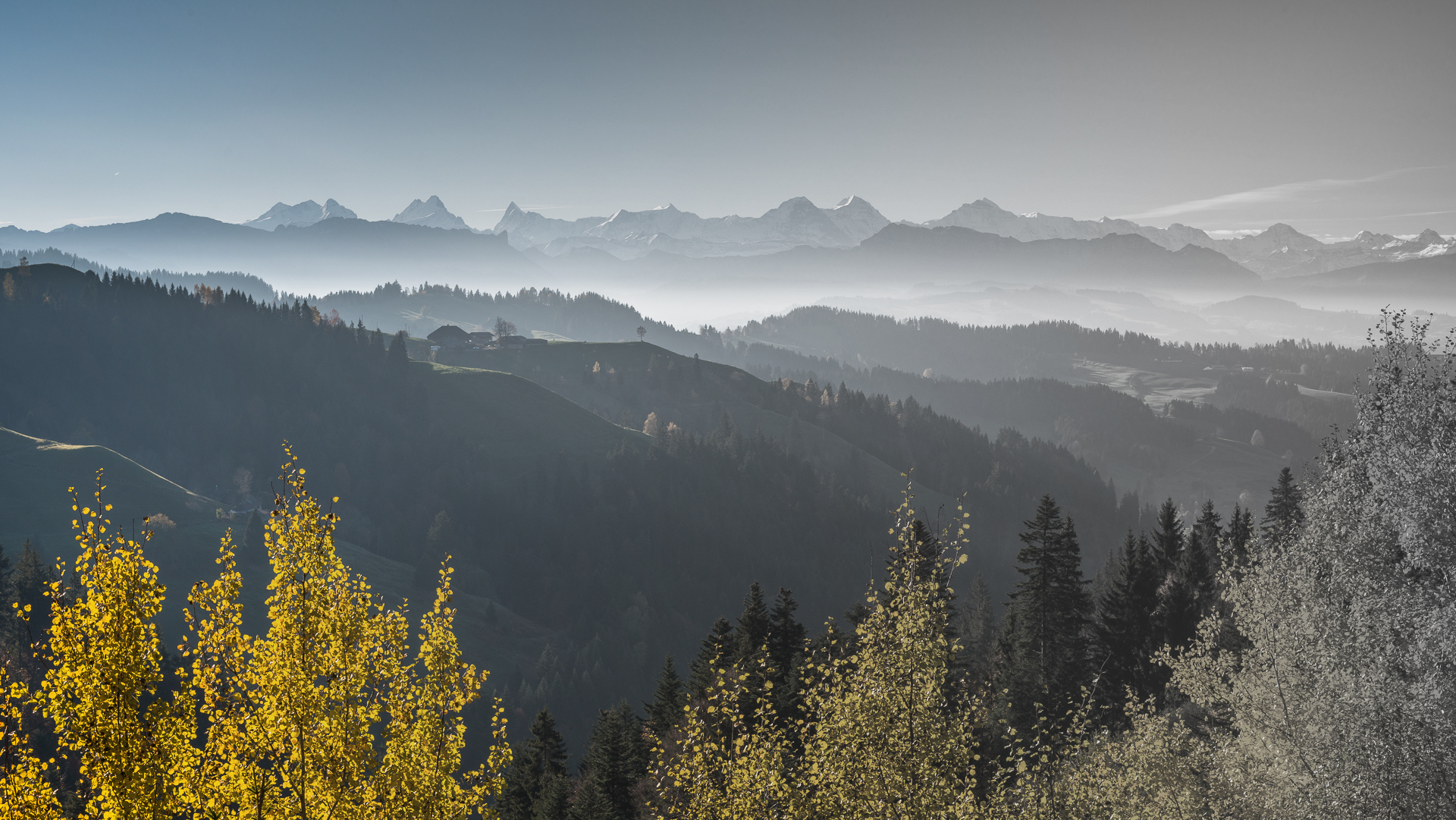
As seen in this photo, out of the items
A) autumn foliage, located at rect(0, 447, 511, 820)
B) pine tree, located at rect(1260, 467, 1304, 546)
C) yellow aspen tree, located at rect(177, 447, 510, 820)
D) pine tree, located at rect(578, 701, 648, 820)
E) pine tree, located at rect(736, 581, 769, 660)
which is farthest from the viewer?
pine tree, located at rect(1260, 467, 1304, 546)

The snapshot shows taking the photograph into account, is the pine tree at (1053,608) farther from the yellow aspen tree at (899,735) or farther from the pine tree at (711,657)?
the yellow aspen tree at (899,735)

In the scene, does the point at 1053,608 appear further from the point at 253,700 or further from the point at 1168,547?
the point at 253,700

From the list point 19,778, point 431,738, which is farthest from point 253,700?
point 19,778

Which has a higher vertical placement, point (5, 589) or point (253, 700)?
point (253, 700)

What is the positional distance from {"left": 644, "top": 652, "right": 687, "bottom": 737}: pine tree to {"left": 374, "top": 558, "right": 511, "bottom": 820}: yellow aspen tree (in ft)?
104

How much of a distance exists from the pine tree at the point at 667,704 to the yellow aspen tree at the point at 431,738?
31.6 meters

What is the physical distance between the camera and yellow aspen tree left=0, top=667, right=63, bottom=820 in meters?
11.3

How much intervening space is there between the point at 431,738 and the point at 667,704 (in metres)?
36.2

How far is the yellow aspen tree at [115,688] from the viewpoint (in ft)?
40.5

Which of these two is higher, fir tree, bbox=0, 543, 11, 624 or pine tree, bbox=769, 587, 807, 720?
pine tree, bbox=769, 587, 807, 720

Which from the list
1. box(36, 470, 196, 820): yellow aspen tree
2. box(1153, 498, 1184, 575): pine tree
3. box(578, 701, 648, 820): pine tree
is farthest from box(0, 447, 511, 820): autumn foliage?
box(1153, 498, 1184, 575): pine tree

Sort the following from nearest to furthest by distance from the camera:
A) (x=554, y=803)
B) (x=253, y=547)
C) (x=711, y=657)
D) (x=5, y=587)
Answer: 1. (x=554, y=803)
2. (x=711, y=657)
3. (x=5, y=587)
4. (x=253, y=547)

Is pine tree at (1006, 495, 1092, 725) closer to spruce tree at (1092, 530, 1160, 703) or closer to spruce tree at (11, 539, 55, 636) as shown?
spruce tree at (1092, 530, 1160, 703)

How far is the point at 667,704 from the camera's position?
49750 mm
